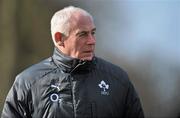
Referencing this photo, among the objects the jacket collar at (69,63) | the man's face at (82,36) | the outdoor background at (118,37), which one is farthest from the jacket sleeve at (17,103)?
the outdoor background at (118,37)

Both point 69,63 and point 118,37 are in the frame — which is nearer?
point 69,63

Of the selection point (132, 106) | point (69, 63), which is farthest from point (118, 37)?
point (69, 63)

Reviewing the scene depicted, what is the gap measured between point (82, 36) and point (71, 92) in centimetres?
34

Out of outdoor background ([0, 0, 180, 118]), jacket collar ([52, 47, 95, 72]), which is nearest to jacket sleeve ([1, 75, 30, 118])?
jacket collar ([52, 47, 95, 72])

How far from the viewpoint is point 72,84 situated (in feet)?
9.35

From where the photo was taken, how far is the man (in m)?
2.82

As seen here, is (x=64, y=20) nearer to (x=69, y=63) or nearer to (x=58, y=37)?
(x=58, y=37)

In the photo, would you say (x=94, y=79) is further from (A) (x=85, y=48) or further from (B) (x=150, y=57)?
(B) (x=150, y=57)

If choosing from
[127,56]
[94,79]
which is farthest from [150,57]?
[94,79]

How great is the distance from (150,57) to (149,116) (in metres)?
0.78

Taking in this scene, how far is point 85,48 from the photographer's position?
9.25 feet

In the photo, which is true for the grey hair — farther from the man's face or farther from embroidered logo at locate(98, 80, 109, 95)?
embroidered logo at locate(98, 80, 109, 95)

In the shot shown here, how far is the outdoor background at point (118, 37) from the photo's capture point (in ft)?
18.7

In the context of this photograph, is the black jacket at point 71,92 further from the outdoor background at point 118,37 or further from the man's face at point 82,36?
the outdoor background at point 118,37
